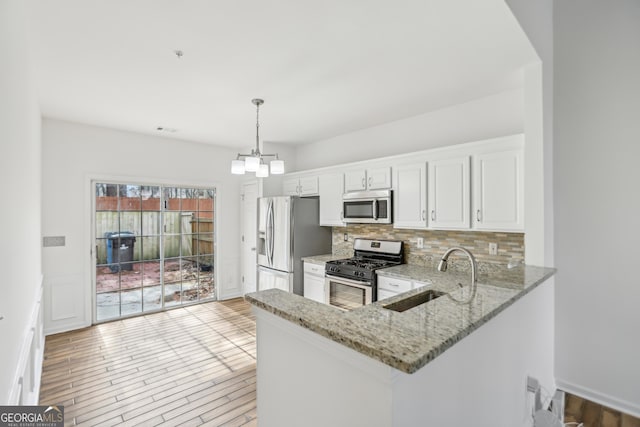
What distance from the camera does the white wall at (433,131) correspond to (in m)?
3.11

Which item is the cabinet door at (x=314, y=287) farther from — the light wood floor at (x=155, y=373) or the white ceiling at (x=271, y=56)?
the white ceiling at (x=271, y=56)

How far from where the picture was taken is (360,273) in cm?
346

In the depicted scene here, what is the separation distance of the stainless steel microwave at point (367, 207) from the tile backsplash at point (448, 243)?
37cm

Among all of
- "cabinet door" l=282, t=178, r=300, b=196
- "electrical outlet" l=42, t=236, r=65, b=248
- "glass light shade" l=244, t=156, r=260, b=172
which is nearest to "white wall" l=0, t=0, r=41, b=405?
"glass light shade" l=244, t=156, r=260, b=172

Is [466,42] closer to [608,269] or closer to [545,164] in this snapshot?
[545,164]

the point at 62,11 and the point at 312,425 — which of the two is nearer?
the point at 312,425

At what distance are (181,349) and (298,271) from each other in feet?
5.58

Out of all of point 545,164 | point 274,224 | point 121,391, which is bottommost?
point 121,391

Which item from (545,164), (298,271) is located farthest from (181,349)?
(545,164)

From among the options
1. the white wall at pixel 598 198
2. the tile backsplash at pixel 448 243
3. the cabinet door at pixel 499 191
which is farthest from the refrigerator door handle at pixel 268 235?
the white wall at pixel 598 198

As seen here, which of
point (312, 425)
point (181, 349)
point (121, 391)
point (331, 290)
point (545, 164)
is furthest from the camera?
point (331, 290)

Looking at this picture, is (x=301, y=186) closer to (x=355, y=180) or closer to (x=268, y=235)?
(x=268, y=235)

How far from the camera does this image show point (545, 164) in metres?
2.43

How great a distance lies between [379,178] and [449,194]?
901mm
